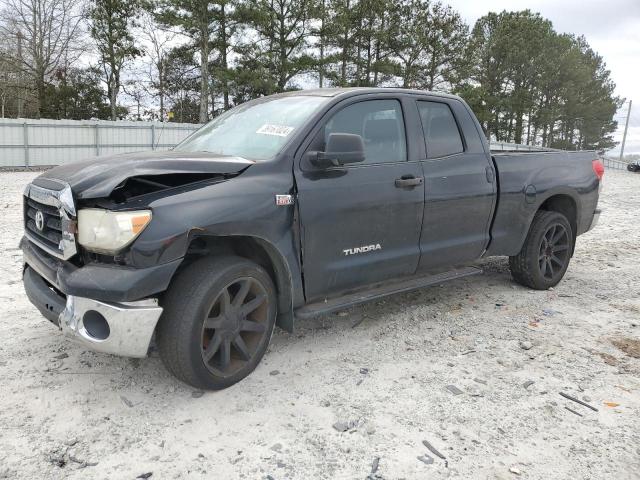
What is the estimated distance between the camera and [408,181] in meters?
3.94

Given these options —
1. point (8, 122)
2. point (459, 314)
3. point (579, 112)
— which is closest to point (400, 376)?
point (459, 314)

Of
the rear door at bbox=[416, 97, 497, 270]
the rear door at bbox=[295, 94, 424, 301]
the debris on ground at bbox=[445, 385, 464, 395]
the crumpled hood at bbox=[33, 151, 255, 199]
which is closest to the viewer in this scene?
the crumpled hood at bbox=[33, 151, 255, 199]

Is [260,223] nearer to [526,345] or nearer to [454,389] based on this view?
[454,389]

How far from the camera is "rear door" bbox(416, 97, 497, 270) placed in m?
4.18

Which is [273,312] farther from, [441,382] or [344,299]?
[441,382]

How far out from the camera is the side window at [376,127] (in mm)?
3745

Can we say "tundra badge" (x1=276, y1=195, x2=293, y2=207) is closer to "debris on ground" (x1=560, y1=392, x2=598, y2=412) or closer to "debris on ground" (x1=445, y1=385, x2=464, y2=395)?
"debris on ground" (x1=445, y1=385, x2=464, y2=395)

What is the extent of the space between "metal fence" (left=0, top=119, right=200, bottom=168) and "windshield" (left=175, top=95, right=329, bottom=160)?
14.1 metres

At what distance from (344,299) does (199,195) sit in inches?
51.9

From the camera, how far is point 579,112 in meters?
48.0

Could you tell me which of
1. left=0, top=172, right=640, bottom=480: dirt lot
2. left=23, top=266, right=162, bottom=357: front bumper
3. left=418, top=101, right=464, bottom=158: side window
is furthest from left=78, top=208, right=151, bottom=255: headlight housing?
left=418, top=101, right=464, bottom=158: side window

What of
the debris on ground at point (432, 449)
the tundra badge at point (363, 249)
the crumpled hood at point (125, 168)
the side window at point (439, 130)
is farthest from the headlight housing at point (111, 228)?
the side window at point (439, 130)

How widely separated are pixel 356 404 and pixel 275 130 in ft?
6.17

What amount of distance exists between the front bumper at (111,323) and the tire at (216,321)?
0.14 metres
